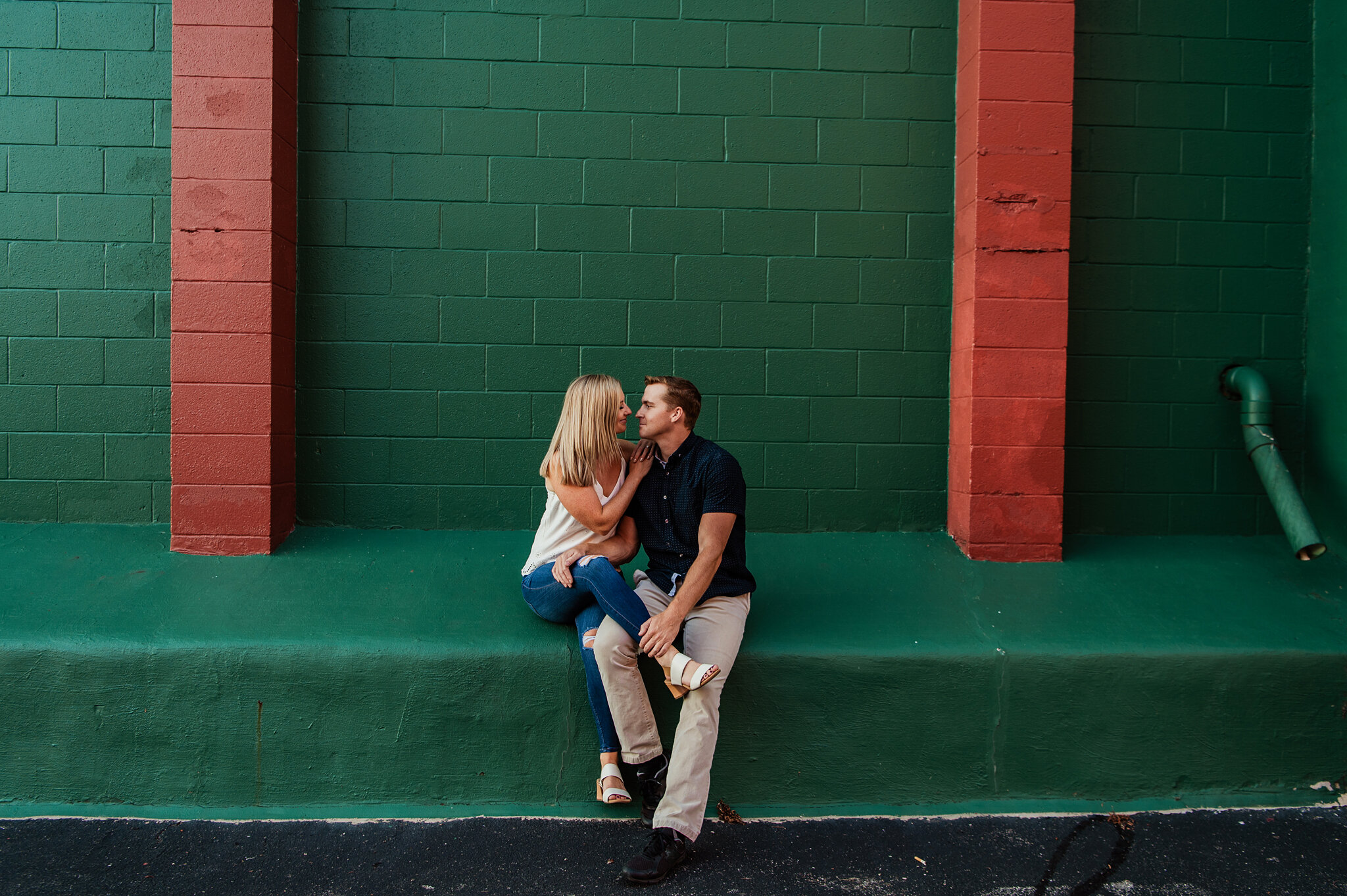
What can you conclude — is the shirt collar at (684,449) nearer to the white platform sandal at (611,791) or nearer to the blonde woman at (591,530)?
the blonde woman at (591,530)

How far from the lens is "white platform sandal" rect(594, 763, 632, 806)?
3.46 metres

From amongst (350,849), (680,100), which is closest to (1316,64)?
(680,100)

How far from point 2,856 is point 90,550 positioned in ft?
5.34

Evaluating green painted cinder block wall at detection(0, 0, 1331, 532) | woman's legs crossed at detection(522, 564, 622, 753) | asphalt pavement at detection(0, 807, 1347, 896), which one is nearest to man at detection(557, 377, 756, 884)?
woman's legs crossed at detection(522, 564, 622, 753)

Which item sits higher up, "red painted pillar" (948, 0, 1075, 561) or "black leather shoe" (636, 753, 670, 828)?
"red painted pillar" (948, 0, 1075, 561)

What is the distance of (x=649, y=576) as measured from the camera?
3.84 m

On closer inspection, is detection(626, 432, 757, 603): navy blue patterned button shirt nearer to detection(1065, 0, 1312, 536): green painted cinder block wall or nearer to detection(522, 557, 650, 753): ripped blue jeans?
detection(522, 557, 650, 753): ripped blue jeans

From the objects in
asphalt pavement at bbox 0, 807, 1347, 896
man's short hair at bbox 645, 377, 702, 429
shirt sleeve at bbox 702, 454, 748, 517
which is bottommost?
asphalt pavement at bbox 0, 807, 1347, 896

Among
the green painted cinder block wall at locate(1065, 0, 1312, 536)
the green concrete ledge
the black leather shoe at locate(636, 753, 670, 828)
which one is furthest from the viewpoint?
the green painted cinder block wall at locate(1065, 0, 1312, 536)

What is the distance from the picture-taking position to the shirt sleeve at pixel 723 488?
→ 3.58 meters

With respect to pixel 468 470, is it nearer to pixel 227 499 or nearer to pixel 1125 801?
pixel 227 499

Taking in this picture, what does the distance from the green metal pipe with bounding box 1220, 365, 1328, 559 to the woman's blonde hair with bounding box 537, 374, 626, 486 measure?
3.67 meters

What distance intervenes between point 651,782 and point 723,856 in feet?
1.33

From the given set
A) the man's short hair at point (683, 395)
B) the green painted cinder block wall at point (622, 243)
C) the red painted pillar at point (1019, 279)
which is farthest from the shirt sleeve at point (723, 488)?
the red painted pillar at point (1019, 279)
